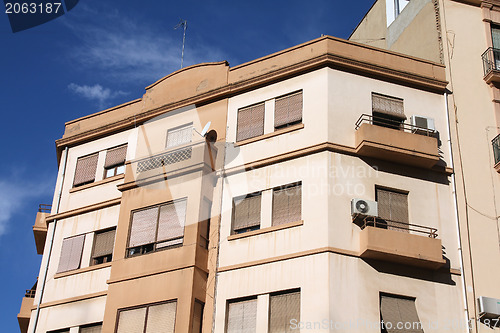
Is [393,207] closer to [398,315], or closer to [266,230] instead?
[398,315]

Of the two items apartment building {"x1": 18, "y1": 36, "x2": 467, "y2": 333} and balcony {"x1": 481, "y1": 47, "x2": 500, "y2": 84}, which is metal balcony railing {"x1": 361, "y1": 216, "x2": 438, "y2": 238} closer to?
apartment building {"x1": 18, "y1": 36, "x2": 467, "y2": 333}

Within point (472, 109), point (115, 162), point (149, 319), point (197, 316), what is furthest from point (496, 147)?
point (115, 162)

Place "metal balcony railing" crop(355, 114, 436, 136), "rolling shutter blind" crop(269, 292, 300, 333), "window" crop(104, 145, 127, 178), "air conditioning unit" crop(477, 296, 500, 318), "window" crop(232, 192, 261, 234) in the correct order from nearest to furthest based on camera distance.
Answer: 1. "rolling shutter blind" crop(269, 292, 300, 333)
2. "air conditioning unit" crop(477, 296, 500, 318)
3. "window" crop(232, 192, 261, 234)
4. "metal balcony railing" crop(355, 114, 436, 136)
5. "window" crop(104, 145, 127, 178)

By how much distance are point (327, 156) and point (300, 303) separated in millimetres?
4776

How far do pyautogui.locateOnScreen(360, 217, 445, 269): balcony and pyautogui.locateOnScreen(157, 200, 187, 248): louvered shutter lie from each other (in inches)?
232

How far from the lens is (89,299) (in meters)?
23.9

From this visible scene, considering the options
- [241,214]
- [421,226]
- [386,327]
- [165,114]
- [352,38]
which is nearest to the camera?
[386,327]

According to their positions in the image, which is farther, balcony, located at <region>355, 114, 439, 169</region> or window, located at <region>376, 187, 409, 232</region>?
balcony, located at <region>355, 114, 439, 169</region>

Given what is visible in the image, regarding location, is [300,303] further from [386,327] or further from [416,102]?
[416,102]

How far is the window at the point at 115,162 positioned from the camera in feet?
87.7

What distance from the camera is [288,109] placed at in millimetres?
23766

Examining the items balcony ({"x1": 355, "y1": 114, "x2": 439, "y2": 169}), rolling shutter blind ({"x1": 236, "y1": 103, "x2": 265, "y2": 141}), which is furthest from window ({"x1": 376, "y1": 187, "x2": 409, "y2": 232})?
rolling shutter blind ({"x1": 236, "y1": 103, "x2": 265, "y2": 141})

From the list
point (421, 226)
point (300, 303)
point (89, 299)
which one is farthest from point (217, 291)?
point (421, 226)

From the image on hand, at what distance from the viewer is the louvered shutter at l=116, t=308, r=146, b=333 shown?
21.5 metres
